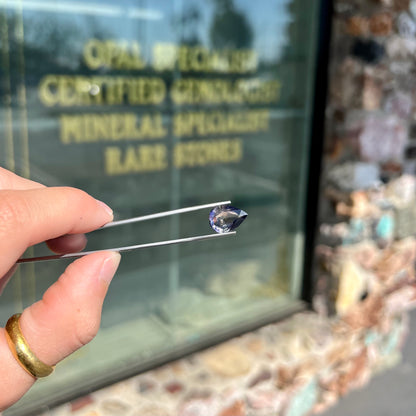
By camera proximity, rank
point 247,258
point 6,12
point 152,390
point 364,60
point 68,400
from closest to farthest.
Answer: point 6,12
point 68,400
point 152,390
point 364,60
point 247,258

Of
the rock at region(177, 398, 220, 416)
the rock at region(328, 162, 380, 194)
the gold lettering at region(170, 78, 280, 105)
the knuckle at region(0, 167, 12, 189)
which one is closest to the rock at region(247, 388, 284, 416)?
the rock at region(177, 398, 220, 416)

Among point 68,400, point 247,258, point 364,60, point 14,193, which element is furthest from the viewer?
point 247,258

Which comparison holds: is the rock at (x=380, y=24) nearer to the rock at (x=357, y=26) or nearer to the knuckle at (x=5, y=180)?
the rock at (x=357, y=26)

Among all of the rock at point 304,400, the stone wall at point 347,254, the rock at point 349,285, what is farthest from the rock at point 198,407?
the rock at point 349,285

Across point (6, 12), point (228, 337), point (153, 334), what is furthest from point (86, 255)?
point (228, 337)

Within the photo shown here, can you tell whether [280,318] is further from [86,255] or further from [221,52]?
[86,255]

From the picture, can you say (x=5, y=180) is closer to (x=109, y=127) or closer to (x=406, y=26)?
(x=109, y=127)

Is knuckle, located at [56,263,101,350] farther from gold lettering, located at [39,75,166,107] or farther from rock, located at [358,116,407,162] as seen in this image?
rock, located at [358,116,407,162]
